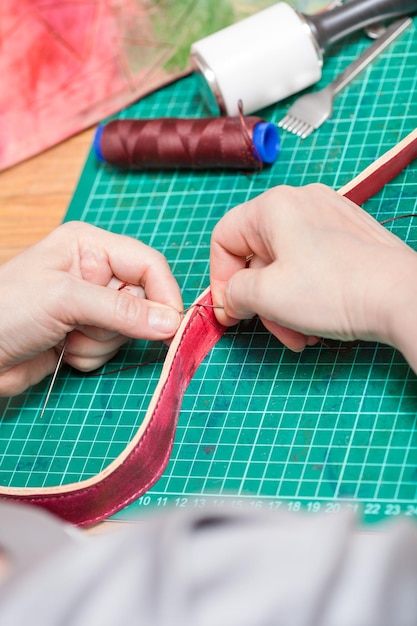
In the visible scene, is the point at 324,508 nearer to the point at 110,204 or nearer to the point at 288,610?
the point at 288,610

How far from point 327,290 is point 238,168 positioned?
0.75 metres

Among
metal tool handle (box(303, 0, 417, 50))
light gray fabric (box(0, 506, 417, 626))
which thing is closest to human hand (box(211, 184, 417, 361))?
light gray fabric (box(0, 506, 417, 626))

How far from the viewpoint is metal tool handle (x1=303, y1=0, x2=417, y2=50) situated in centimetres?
198

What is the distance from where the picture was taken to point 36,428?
67.1 inches

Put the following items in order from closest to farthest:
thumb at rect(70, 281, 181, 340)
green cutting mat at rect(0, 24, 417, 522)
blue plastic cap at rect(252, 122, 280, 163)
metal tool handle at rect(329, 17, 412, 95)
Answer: green cutting mat at rect(0, 24, 417, 522) < thumb at rect(70, 281, 181, 340) < blue plastic cap at rect(252, 122, 280, 163) < metal tool handle at rect(329, 17, 412, 95)

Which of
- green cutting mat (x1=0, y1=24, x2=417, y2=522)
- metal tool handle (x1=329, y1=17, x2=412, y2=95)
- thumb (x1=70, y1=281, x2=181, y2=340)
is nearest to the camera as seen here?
green cutting mat (x1=0, y1=24, x2=417, y2=522)

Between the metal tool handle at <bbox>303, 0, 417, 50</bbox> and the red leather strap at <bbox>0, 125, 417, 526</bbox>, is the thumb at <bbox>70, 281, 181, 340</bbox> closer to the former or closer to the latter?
the red leather strap at <bbox>0, 125, 417, 526</bbox>

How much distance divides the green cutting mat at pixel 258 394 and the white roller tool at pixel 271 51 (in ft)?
0.26

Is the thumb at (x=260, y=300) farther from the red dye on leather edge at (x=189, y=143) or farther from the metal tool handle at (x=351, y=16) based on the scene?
the metal tool handle at (x=351, y=16)

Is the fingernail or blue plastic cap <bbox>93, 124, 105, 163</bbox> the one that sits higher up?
blue plastic cap <bbox>93, 124, 105, 163</bbox>

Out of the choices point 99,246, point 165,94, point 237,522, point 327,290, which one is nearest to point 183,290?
point 99,246

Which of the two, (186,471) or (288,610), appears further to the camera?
(186,471)

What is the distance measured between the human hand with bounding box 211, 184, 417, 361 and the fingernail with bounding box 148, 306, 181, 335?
138 millimetres

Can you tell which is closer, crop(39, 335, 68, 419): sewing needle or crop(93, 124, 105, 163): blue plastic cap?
crop(39, 335, 68, 419): sewing needle
